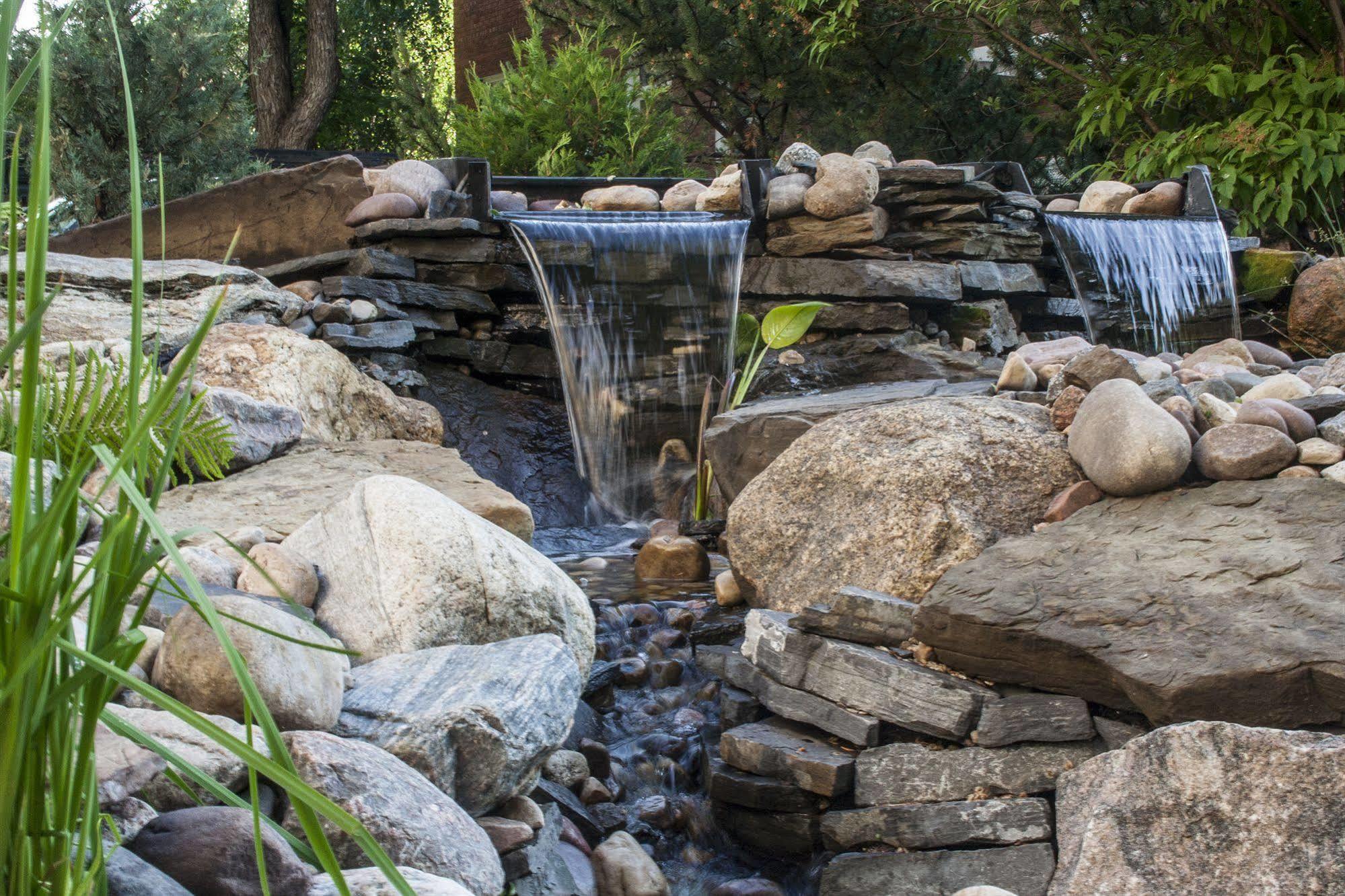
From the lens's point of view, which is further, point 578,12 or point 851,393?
point 578,12

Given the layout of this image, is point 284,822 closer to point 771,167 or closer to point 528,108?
point 771,167

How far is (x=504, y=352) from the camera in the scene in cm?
767

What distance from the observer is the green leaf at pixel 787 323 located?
22.2ft

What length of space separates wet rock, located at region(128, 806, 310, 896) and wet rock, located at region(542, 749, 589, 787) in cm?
169

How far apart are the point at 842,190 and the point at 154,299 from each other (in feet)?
14.9

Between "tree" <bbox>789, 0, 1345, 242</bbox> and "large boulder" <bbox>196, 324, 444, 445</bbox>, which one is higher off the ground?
"tree" <bbox>789, 0, 1345, 242</bbox>

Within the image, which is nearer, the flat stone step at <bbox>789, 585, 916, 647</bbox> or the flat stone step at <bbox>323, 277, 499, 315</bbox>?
the flat stone step at <bbox>789, 585, 916, 647</bbox>

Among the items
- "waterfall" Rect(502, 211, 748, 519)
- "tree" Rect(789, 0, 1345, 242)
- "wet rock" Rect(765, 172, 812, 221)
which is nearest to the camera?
"waterfall" Rect(502, 211, 748, 519)

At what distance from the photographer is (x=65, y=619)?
0.98 meters

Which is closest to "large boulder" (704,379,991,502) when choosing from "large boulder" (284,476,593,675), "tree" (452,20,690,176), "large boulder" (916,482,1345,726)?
"large boulder" (916,482,1345,726)

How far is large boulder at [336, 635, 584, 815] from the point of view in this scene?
2422 mm

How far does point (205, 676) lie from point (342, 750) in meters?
0.35

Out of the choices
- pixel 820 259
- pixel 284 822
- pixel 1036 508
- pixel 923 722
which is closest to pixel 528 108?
pixel 820 259

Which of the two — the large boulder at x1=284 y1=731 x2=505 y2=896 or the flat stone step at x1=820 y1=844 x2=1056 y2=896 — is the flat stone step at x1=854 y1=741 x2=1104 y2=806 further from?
the large boulder at x1=284 y1=731 x2=505 y2=896
